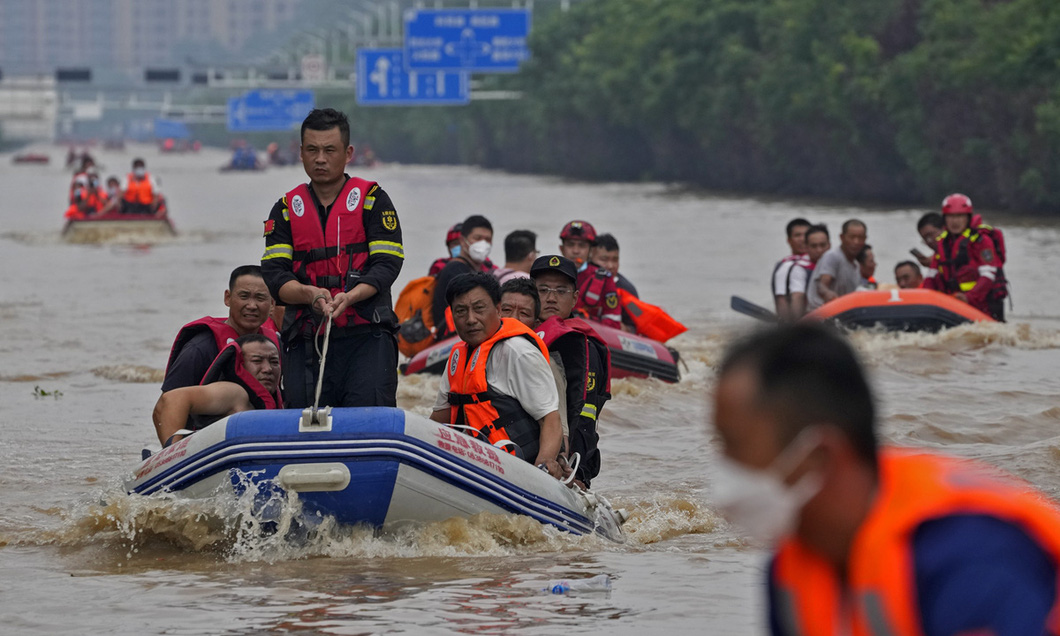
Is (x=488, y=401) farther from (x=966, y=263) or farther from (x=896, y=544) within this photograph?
(x=966, y=263)

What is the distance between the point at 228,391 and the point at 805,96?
43.1m

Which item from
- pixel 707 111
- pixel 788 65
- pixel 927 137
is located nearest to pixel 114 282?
pixel 927 137

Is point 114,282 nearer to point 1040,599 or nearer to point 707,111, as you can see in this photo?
point 1040,599

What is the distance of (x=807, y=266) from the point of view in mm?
13719

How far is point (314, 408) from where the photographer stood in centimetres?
600

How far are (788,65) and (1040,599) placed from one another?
161 ft

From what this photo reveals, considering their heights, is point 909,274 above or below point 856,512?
below

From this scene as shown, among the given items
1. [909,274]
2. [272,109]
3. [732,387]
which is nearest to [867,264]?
[909,274]

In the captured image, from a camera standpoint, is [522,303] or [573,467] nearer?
[573,467]

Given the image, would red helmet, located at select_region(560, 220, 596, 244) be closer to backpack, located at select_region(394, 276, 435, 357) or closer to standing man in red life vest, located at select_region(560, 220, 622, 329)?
standing man in red life vest, located at select_region(560, 220, 622, 329)

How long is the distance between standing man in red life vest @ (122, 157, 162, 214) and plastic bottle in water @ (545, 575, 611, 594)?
80.3 ft

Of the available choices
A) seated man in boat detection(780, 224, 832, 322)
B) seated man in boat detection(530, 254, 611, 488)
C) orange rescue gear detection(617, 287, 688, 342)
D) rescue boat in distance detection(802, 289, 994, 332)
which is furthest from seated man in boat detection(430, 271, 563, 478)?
rescue boat in distance detection(802, 289, 994, 332)

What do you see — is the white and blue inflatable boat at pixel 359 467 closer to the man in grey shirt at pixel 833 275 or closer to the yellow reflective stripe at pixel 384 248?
the yellow reflective stripe at pixel 384 248

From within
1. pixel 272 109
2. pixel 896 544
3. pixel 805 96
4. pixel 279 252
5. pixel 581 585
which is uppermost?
pixel 272 109
